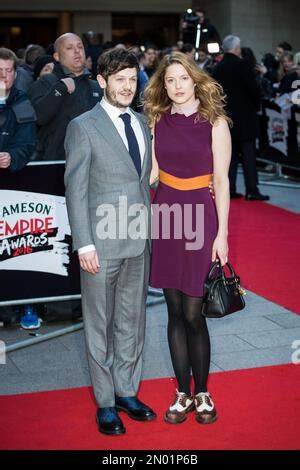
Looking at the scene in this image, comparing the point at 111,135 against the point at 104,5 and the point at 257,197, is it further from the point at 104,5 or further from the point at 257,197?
the point at 104,5

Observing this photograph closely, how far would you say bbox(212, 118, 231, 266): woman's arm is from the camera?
177 inches

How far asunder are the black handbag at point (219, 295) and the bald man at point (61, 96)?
8.48 ft

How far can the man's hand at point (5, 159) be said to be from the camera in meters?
5.87

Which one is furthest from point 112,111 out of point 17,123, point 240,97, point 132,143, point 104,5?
point 104,5

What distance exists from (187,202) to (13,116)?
2.17 m

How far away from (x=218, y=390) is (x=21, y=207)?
198 cm

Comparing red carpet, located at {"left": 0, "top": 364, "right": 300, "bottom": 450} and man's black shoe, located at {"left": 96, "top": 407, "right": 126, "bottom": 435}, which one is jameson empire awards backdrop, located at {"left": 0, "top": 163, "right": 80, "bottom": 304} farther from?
man's black shoe, located at {"left": 96, "top": 407, "right": 126, "bottom": 435}

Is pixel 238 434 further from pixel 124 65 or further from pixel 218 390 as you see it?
pixel 124 65

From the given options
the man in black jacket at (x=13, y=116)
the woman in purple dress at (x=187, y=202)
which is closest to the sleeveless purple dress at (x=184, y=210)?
the woman in purple dress at (x=187, y=202)

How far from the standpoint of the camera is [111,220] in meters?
4.43

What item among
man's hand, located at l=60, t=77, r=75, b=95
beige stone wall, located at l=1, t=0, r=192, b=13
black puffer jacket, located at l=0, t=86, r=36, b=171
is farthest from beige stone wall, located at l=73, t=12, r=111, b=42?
black puffer jacket, located at l=0, t=86, r=36, b=171

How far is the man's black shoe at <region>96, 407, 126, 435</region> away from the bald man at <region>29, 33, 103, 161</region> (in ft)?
8.89
